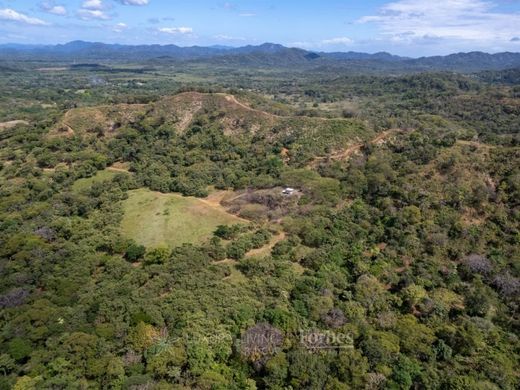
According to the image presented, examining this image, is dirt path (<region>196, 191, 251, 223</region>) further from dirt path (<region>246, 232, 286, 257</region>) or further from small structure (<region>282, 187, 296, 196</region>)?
dirt path (<region>246, 232, 286, 257</region>)

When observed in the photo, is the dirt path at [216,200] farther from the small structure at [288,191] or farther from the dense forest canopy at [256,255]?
the small structure at [288,191]

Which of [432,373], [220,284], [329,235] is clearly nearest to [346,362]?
[432,373]

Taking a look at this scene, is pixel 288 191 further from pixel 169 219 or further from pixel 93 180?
pixel 93 180


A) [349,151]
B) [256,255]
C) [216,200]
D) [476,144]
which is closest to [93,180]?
[216,200]

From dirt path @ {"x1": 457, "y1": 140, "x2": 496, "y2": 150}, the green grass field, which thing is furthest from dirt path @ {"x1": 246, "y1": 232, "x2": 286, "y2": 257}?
dirt path @ {"x1": 457, "y1": 140, "x2": 496, "y2": 150}

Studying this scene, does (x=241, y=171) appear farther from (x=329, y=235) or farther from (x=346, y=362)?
(x=346, y=362)

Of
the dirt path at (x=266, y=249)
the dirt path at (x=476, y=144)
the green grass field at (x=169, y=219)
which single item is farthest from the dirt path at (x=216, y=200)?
the dirt path at (x=476, y=144)
